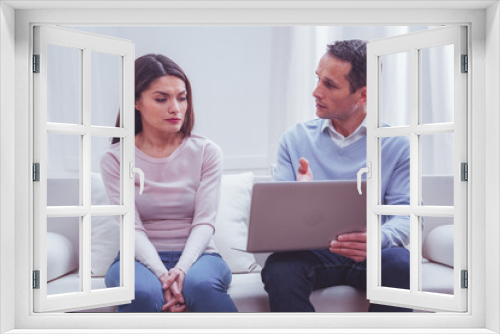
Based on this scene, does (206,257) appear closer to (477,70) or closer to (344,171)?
(344,171)

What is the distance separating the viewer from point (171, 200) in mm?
3748

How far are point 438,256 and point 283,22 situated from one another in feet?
5.84

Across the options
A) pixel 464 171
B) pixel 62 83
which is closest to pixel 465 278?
pixel 464 171

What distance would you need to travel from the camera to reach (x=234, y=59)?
5062 millimetres

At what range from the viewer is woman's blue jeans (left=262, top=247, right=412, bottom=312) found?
3.35m

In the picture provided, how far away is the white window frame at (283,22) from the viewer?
2.71 m

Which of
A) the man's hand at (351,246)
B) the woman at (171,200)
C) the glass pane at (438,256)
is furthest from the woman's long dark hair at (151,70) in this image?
the glass pane at (438,256)

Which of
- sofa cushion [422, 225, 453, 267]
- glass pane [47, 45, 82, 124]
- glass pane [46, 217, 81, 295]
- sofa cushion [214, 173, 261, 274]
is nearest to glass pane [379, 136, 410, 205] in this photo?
sofa cushion [422, 225, 453, 267]

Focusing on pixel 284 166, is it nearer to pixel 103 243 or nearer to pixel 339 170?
pixel 339 170

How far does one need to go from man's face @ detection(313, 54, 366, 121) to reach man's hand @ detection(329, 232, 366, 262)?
833 millimetres

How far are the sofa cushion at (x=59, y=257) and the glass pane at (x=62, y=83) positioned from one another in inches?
44.3

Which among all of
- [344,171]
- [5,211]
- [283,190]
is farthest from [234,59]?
[5,211]

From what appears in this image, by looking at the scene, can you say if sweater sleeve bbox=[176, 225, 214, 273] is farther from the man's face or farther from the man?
the man's face

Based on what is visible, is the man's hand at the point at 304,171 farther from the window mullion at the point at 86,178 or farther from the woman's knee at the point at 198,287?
the window mullion at the point at 86,178
